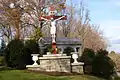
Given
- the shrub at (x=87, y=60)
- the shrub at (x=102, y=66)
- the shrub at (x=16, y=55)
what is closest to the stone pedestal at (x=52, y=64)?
the shrub at (x=16, y=55)

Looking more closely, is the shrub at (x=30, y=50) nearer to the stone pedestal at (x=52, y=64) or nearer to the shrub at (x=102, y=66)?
the stone pedestal at (x=52, y=64)

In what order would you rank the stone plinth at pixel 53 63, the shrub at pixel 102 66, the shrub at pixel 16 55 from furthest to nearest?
the shrub at pixel 102 66
the shrub at pixel 16 55
the stone plinth at pixel 53 63

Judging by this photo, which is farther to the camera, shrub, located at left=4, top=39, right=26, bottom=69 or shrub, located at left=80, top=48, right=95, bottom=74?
shrub, located at left=80, top=48, right=95, bottom=74

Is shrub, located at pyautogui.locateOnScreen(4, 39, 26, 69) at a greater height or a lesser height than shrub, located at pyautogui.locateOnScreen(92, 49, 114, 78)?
greater

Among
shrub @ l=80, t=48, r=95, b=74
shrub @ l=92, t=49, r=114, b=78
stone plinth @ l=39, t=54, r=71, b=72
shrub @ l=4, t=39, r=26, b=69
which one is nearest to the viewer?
stone plinth @ l=39, t=54, r=71, b=72

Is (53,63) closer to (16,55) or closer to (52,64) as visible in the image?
(52,64)

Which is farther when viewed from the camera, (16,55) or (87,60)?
(87,60)

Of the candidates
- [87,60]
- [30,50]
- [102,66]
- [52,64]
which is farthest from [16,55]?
[102,66]

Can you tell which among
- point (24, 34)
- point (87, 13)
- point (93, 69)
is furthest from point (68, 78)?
point (87, 13)

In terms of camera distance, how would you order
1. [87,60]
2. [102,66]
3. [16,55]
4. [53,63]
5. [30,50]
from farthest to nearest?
[87,60], [30,50], [102,66], [16,55], [53,63]

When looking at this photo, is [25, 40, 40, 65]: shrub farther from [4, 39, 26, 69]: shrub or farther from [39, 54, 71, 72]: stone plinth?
[39, 54, 71, 72]: stone plinth

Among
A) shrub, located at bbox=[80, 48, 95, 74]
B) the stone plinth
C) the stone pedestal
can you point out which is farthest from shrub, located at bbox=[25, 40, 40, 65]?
shrub, located at bbox=[80, 48, 95, 74]

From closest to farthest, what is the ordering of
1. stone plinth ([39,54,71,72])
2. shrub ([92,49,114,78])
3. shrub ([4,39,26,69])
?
stone plinth ([39,54,71,72])
shrub ([4,39,26,69])
shrub ([92,49,114,78])

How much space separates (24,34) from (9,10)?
13.4m
